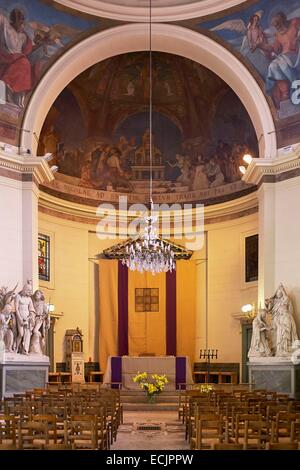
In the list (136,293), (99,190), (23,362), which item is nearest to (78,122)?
(99,190)

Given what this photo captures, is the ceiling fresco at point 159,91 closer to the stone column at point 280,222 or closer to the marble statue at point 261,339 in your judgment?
the stone column at point 280,222

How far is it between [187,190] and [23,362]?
12.4 m

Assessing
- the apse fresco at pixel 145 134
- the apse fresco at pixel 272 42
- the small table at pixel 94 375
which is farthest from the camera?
the apse fresco at pixel 145 134

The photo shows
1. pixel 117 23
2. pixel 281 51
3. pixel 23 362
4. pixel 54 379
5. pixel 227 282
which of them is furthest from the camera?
pixel 227 282

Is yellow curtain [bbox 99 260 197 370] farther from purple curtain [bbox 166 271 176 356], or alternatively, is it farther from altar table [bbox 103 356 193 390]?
altar table [bbox 103 356 193 390]

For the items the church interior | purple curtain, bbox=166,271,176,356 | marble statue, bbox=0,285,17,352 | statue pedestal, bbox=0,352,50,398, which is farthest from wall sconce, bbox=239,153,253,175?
statue pedestal, bbox=0,352,50,398

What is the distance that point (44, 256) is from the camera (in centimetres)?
2928

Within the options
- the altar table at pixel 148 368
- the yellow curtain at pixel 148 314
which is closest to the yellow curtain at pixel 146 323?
the yellow curtain at pixel 148 314

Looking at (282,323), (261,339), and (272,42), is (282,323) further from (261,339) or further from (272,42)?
(272,42)

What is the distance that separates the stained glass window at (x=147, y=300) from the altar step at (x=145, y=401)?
6956 millimetres

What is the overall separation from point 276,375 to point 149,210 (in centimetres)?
877

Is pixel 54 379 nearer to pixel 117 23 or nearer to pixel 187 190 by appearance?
pixel 187 190

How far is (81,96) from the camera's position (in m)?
30.7

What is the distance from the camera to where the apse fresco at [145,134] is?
3020 cm
